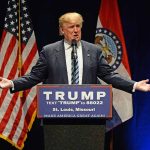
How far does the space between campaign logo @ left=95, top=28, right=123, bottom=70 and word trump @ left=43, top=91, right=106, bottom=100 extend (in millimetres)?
2374

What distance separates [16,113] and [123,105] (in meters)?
1.24

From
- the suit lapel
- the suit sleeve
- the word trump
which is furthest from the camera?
the suit sleeve

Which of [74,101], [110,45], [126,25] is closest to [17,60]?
[110,45]

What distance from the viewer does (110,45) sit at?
4.83m

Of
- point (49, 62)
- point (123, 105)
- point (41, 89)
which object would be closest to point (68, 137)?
point (41, 89)

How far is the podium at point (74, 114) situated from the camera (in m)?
2.46

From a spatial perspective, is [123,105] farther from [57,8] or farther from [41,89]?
[41,89]

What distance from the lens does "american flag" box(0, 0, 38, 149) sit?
4.81m

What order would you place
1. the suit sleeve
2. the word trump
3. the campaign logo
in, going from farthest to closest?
the campaign logo, the suit sleeve, the word trump

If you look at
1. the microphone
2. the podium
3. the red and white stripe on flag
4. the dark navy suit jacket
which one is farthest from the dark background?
the podium

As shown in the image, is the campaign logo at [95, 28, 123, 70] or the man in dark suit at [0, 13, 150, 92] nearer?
the man in dark suit at [0, 13, 150, 92]

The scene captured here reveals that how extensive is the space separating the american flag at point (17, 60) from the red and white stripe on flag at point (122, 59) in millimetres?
849

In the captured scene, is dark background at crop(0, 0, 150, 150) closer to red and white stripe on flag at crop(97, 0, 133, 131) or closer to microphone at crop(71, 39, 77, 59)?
red and white stripe on flag at crop(97, 0, 133, 131)

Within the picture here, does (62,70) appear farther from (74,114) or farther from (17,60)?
(17,60)
